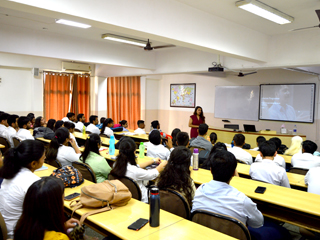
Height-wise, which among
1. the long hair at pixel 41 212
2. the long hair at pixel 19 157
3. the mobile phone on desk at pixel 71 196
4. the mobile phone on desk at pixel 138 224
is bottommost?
the mobile phone on desk at pixel 138 224

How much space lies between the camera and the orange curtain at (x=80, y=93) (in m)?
9.69

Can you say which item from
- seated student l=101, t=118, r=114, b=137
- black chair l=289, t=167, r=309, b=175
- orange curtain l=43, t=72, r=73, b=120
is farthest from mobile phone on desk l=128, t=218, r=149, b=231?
orange curtain l=43, t=72, r=73, b=120

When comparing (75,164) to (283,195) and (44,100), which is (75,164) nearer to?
(283,195)

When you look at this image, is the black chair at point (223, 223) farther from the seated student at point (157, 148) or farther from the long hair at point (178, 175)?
the seated student at point (157, 148)

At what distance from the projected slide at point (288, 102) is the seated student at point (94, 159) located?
6.19 meters

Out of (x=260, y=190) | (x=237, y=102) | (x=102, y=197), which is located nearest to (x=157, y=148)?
(x=260, y=190)

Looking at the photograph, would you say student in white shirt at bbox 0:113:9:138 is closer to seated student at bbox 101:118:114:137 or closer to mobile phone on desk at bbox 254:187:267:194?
Result: seated student at bbox 101:118:114:137

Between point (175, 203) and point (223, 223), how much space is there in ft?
1.66

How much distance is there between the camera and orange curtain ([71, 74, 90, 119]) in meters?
9.69

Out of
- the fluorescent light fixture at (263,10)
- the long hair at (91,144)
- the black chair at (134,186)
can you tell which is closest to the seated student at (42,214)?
the black chair at (134,186)

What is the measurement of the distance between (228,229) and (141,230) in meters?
0.56

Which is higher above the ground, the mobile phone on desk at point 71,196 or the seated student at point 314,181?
the seated student at point 314,181

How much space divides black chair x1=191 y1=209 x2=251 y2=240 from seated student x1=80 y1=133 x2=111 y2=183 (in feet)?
4.68

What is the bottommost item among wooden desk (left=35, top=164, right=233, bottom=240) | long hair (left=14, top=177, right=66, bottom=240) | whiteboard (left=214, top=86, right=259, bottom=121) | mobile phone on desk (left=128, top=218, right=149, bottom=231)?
wooden desk (left=35, top=164, right=233, bottom=240)
